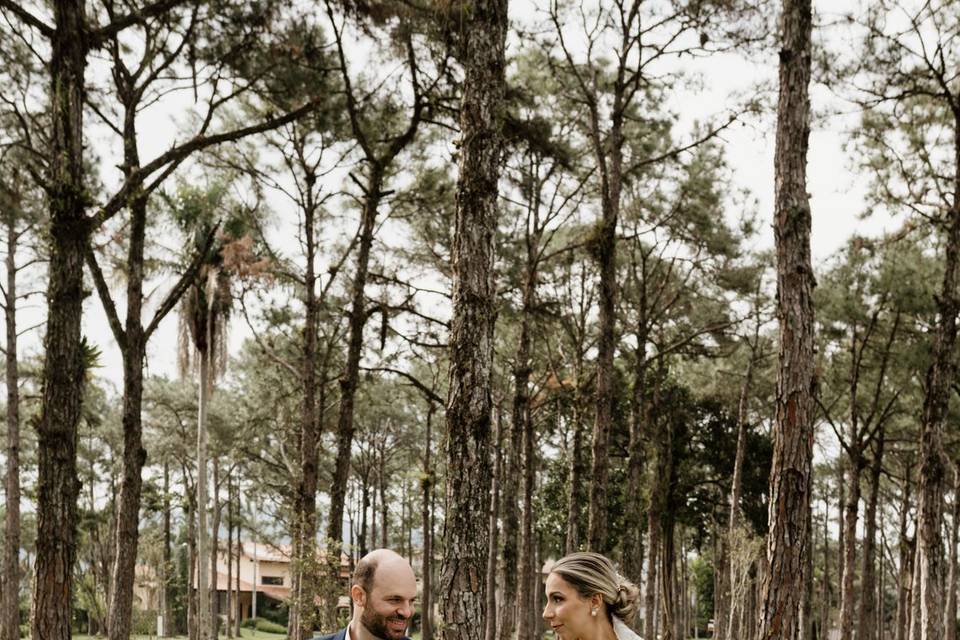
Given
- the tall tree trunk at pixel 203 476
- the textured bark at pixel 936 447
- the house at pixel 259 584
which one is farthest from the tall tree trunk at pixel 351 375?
the house at pixel 259 584

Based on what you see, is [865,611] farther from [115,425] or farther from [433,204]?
[115,425]

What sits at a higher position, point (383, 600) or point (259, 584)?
point (383, 600)

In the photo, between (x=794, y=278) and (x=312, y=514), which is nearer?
(x=794, y=278)

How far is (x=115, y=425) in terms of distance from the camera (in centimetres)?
4044

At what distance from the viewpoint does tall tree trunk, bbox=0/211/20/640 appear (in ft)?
68.9

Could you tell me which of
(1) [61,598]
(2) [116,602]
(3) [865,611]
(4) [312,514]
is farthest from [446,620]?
(3) [865,611]

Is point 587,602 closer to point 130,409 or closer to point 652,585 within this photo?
point 130,409

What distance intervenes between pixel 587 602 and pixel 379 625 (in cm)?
80

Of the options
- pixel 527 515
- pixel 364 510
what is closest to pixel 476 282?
pixel 527 515

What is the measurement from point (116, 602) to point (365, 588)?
11397 mm

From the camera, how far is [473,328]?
23.4 feet

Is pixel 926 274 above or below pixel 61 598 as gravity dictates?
above

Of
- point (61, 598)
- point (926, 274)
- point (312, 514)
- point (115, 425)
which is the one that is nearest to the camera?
point (61, 598)

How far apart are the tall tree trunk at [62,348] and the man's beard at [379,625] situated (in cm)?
600
